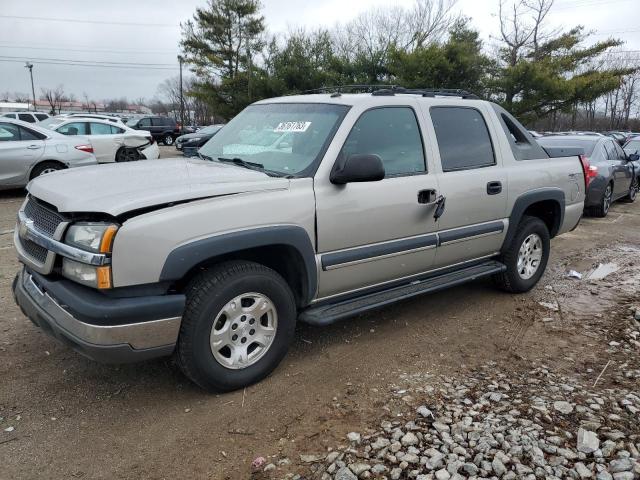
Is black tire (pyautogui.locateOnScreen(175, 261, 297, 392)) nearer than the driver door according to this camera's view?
Yes

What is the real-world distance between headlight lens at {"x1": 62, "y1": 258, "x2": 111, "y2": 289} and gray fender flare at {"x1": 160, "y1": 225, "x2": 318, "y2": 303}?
0.27m

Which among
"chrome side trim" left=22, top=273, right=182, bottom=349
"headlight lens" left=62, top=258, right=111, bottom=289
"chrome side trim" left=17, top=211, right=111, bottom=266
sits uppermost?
"chrome side trim" left=17, top=211, right=111, bottom=266

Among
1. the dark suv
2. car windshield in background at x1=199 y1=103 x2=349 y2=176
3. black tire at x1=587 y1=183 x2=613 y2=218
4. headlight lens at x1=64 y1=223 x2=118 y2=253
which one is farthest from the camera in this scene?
the dark suv

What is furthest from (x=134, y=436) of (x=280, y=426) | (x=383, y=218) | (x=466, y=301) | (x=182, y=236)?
(x=466, y=301)

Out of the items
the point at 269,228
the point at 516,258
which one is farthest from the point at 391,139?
the point at 516,258

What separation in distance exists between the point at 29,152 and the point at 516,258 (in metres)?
9.01

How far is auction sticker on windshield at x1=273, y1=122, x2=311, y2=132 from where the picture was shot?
3680 millimetres

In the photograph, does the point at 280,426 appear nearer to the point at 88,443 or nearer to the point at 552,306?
the point at 88,443

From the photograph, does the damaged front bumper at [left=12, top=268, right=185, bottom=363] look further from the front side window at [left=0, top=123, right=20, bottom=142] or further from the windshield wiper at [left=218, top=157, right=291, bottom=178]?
the front side window at [left=0, top=123, right=20, bottom=142]

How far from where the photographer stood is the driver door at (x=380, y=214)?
338 centimetres

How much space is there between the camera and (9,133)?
973 centimetres

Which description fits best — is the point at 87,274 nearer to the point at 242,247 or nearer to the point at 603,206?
the point at 242,247

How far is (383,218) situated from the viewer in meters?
3.62

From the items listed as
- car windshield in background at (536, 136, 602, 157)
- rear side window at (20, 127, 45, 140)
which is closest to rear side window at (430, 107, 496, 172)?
car windshield in background at (536, 136, 602, 157)
